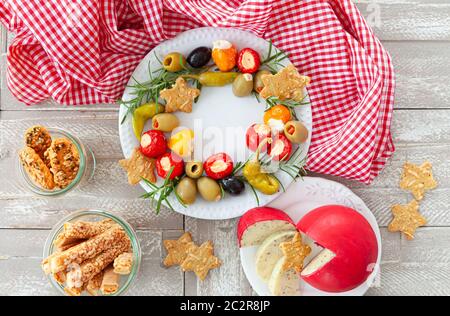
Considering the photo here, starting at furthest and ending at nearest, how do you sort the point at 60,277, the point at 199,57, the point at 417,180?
the point at 417,180, the point at 199,57, the point at 60,277

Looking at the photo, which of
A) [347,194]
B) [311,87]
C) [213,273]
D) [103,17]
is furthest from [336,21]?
[213,273]

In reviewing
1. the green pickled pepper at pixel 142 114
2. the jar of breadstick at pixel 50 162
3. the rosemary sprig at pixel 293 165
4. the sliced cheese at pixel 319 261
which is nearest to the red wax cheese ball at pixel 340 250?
the sliced cheese at pixel 319 261

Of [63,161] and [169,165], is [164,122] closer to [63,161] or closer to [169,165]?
[169,165]

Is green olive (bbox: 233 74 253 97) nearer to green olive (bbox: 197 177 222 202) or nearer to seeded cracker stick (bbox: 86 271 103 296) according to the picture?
green olive (bbox: 197 177 222 202)

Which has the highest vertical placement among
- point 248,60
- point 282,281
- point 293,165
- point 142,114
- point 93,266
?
point 248,60

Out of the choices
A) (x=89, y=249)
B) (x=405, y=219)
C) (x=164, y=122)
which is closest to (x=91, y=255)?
(x=89, y=249)

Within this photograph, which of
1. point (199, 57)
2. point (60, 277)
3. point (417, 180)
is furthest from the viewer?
point (417, 180)

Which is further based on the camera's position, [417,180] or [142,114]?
[417,180]

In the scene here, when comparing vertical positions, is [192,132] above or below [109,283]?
above
